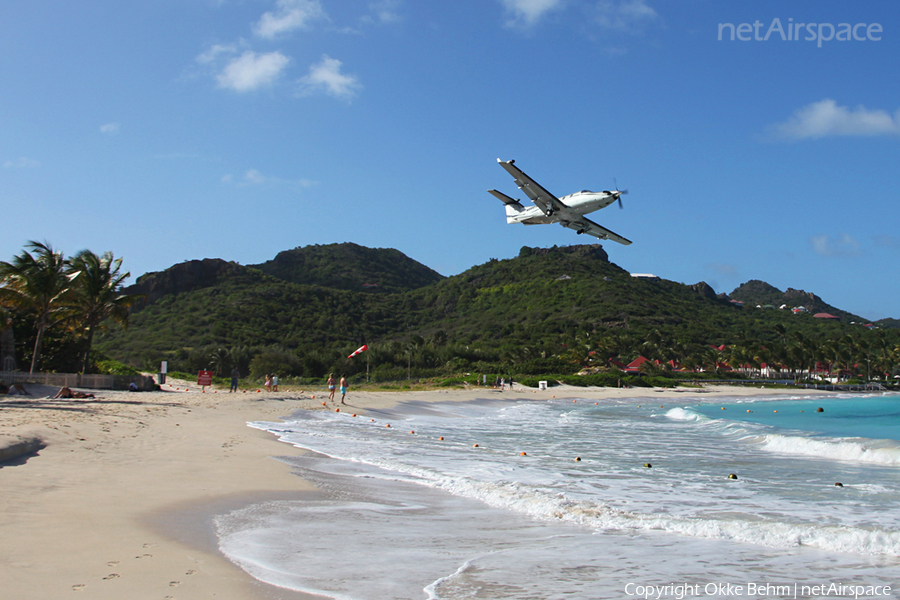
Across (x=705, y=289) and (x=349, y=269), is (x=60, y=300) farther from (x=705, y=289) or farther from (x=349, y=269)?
(x=705, y=289)

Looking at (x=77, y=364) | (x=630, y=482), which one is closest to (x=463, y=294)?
(x=77, y=364)

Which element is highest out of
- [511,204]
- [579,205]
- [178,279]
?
[178,279]

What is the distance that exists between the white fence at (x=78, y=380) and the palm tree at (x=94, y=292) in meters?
2.79

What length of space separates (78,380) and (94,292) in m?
6.49

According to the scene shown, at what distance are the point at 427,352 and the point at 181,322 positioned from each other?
37800 millimetres

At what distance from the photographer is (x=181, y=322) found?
275 feet

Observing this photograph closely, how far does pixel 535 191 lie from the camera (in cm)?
2212

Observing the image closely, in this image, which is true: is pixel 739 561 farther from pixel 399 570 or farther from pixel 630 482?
pixel 630 482

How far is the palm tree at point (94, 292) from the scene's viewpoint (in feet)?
98.5

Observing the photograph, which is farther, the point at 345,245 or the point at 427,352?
the point at 345,245

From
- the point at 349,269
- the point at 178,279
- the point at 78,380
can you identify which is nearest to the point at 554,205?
the point at 78,380

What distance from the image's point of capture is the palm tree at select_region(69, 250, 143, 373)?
30031mm

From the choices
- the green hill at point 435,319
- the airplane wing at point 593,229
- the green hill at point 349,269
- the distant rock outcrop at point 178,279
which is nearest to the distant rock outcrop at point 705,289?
the green hill at point 435,319

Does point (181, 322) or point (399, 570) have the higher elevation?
point (181, 322)
